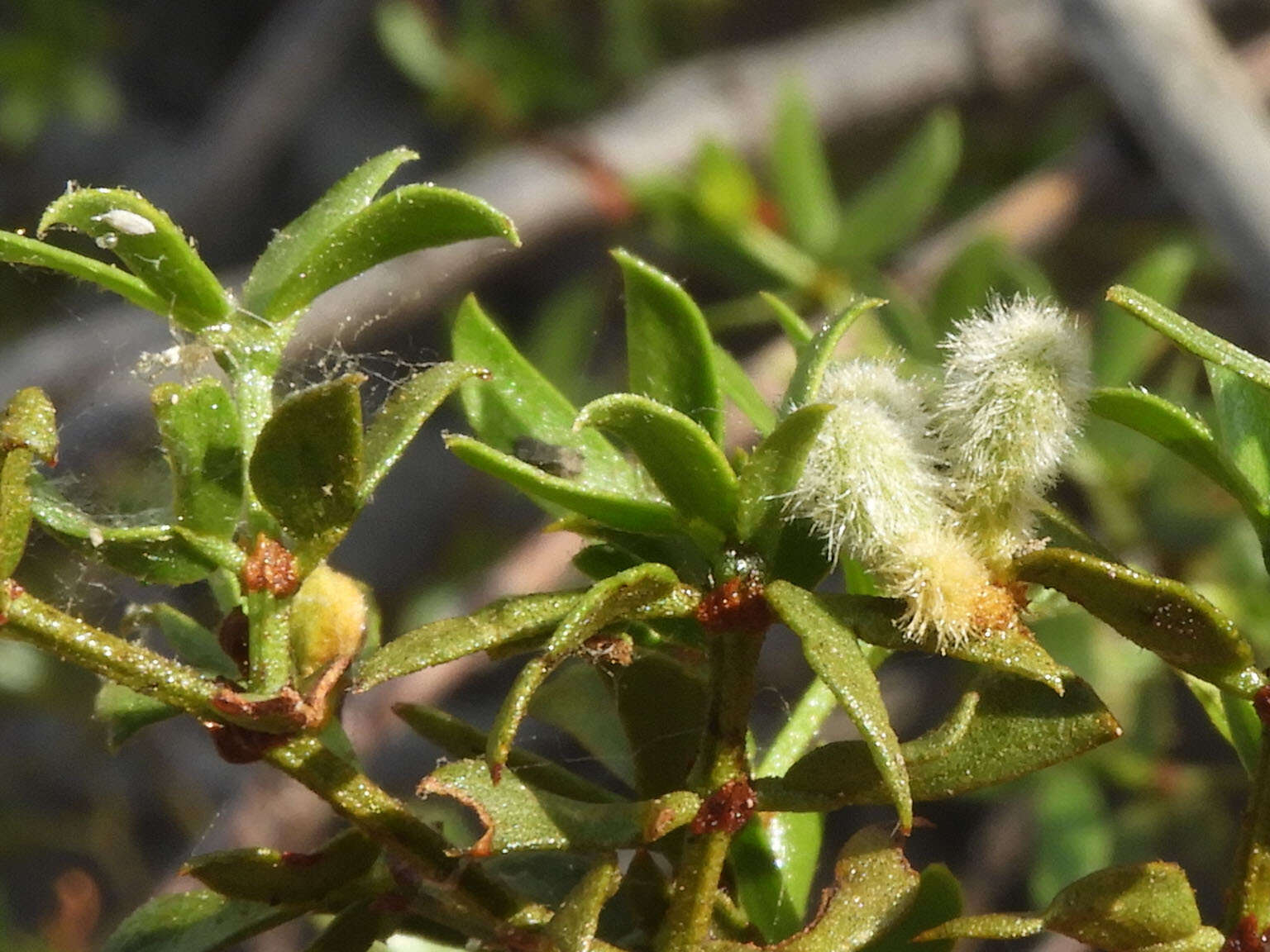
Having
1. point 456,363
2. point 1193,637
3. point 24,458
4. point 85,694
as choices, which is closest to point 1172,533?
point 1193,637

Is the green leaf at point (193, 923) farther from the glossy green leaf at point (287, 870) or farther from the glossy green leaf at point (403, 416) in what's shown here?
the glossy green leaf at point (403, 416)

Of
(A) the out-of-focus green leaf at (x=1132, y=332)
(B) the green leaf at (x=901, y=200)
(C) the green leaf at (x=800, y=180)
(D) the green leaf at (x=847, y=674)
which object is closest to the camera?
(D) the green leaf at (x=847, y=674)

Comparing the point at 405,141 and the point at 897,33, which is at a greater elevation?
the point at 405,141

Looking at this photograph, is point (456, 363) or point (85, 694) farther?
point (85, 694)

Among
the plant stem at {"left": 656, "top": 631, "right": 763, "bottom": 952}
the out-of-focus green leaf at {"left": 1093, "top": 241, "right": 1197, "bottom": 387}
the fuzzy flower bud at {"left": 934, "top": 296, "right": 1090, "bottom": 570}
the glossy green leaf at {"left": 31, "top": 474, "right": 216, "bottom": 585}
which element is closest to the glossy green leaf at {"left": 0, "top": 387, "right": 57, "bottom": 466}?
the glossy green leaf at {"left": 31, "top": 474, "right": 216, "bottom": 585}

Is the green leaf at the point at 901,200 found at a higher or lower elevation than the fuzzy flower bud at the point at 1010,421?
higher

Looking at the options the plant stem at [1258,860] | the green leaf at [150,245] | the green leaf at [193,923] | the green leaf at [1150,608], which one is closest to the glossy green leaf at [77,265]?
the green leaf at [150,245]

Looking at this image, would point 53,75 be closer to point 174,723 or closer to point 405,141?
point 405,141
